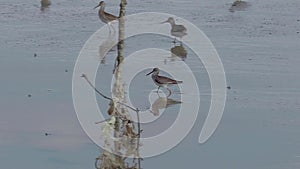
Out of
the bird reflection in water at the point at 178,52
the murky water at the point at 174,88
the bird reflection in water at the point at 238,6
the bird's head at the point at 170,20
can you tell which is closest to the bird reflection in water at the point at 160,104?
the murky water at the point at 174,88

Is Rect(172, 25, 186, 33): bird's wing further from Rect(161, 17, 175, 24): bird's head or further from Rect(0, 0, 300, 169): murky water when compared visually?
Rect(161, 17, 175, 24): bird's head

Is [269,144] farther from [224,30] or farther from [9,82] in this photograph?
[224,30]

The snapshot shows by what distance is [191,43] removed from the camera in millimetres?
11547

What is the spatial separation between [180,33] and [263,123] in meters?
4.09

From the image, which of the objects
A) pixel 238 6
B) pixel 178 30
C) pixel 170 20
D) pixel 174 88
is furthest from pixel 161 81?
pixel 238 6

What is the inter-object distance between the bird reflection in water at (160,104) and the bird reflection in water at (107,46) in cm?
193

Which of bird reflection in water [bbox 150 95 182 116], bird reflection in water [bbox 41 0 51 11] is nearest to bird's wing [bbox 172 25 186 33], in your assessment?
bird reflection in water [bbox 150 95 182 116]

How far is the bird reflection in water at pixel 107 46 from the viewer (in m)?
10.4

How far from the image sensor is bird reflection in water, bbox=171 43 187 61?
10461 millimetres

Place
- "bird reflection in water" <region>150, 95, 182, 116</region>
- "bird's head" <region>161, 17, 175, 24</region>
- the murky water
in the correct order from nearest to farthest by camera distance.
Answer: the murky water, "bird reflection in water" <region>150, 95, 182, 116</region>, "bird's head" <region>161, 17, 175, 24</region>

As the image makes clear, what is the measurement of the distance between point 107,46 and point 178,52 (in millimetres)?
892

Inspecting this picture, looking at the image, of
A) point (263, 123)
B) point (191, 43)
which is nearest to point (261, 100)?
point (263, 123)

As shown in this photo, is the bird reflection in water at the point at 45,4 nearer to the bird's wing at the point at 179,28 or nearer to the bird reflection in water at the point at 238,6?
the bird reflection in water at the point at 238,6

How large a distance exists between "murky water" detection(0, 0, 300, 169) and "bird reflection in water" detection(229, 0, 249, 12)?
30 mm
